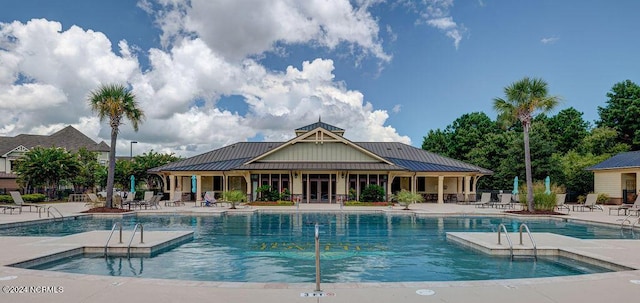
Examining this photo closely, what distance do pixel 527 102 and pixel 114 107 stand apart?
22053 millimetres

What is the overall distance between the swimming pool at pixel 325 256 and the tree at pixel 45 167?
19.4 metres

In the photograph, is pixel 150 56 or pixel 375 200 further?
pixel 375 200

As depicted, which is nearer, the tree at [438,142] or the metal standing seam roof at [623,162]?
the metal standing seam roof at [623,162]

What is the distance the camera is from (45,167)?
3638cm

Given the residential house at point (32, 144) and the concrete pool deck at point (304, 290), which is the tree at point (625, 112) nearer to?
the concrete pool deck at point (304, 290)

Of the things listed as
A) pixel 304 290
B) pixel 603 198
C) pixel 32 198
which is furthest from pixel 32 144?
pixel 304 290

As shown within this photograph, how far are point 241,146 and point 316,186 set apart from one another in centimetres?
1131

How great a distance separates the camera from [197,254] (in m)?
12.3

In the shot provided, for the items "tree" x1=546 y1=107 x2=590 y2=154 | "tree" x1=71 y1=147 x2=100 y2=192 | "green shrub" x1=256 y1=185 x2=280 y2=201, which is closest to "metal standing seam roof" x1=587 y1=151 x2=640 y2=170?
Answer: "tree" x1=546 y1=107 x2=590 y2=154

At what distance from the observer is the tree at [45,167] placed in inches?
1435

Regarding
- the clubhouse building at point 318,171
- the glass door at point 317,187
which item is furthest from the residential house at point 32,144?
the glass door at point 317,187

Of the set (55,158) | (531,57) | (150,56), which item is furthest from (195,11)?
(55,158)

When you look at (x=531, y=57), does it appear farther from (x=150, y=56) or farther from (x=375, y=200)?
(x=150, y=56)

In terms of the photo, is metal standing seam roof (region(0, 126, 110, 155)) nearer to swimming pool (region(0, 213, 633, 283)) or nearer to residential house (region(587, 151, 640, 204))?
swimming pool (region(0, 213, 633, 283))
